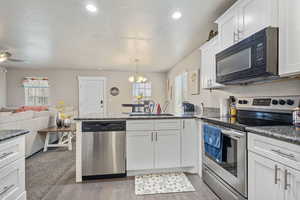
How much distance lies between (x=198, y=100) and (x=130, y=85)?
382cm

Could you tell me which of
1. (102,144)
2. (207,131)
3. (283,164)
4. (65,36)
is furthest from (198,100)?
(65,36)

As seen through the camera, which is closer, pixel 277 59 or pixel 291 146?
pixel 291 146

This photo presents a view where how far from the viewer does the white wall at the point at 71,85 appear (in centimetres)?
641

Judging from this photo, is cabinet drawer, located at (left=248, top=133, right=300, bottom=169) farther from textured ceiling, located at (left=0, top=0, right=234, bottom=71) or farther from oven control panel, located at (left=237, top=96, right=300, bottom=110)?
textured ceiling, located at (left=0, top=0, right=234, bottom=71)

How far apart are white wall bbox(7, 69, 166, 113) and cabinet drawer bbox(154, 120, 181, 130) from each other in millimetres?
4760

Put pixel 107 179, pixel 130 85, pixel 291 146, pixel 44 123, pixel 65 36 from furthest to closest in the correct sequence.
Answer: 1. pixel 130 85
2. pixel 44 123
3. pixel 65 36
4. pixel 107 179
5. pixel 291 146

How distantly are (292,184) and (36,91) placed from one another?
7.73 meters

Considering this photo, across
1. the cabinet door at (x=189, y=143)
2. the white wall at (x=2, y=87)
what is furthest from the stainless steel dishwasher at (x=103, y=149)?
the white wall at (x=2, y=87)

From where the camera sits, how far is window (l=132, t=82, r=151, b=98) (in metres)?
7.20

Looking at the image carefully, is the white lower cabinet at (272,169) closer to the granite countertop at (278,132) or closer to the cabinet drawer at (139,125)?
the granite countertop at (278,132)

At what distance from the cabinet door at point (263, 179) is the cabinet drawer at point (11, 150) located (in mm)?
2078

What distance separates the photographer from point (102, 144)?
2367 mm

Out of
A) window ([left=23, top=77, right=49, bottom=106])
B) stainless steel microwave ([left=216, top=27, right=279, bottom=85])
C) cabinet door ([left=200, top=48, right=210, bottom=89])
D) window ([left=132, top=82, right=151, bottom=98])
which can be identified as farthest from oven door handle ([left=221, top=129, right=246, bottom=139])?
window ([left=23, top=77, right=49, bottom=106])

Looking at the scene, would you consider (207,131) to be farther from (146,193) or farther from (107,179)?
(107,179)
